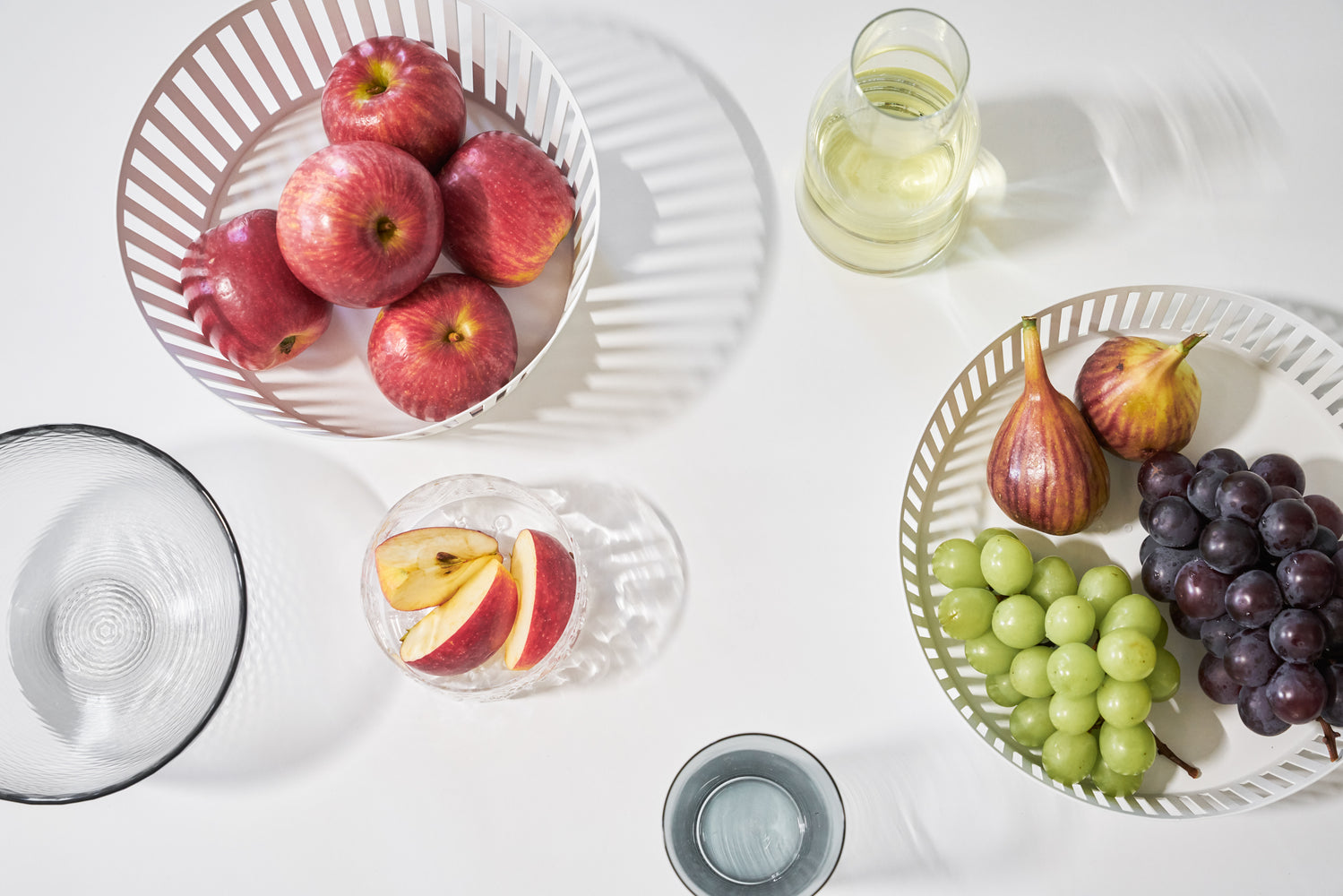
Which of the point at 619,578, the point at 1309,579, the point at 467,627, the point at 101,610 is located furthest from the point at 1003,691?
the point at 101,610

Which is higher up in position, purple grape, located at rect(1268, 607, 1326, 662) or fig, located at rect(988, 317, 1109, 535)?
fig, located at rect(988, 317, 1109, 535)

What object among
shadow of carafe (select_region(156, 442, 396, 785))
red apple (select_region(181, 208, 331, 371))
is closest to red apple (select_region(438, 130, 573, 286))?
red apple (select_region(181, 208, 331, 371))

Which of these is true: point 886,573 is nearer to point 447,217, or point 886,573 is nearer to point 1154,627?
point 1154,627

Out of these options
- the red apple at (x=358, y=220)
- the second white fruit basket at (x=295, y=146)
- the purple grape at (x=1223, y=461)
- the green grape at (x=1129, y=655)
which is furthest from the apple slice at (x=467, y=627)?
the purple grape at (x=1223, y=461)

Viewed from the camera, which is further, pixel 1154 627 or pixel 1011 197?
pixel 1011 197

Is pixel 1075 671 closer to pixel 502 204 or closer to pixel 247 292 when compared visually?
pixel 502 204

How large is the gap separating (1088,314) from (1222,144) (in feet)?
0.74

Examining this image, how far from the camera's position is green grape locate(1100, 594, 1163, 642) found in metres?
0.77

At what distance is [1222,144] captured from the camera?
0.92 m

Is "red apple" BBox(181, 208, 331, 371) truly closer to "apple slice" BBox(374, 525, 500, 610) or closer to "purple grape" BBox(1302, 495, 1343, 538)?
"apple slice" BBox(374, 525, 500, 610)

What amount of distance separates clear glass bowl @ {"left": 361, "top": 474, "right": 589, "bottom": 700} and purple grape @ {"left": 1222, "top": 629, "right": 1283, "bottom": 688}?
53 centimetres

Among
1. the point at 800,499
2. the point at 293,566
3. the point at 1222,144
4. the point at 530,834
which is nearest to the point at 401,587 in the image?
the point at 293,566

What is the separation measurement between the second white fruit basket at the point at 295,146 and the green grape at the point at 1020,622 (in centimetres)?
44

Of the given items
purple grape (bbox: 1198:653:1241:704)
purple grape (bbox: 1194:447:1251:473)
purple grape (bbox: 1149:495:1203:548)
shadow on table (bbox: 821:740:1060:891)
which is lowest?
shadow on table (bbox: 821:740:1060:891)
